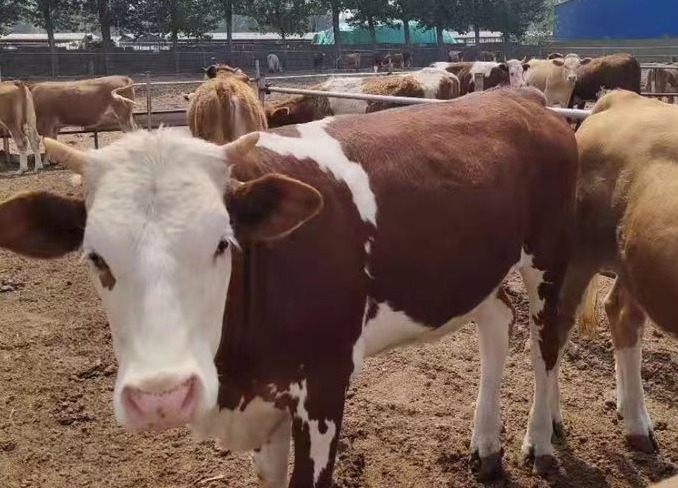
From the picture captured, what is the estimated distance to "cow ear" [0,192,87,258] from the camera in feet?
6.51

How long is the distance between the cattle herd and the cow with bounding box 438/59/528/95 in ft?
40.3

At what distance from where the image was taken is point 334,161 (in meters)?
2.57

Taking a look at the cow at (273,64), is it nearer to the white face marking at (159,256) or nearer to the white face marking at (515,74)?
the white face marking at (515,74)

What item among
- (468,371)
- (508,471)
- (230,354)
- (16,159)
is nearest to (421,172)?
(230,354)

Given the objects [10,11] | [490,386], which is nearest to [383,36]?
Answer: [10,11]

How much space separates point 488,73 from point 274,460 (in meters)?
14.4

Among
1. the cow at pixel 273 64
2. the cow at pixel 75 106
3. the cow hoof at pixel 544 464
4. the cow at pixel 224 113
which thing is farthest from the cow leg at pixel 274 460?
the cow at pixel 273 64

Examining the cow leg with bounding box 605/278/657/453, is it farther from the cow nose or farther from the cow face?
the cow face

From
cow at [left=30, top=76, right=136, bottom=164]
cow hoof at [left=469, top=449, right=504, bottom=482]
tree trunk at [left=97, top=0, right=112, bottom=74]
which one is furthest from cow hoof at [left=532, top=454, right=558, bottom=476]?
tree trunk at [left=97, top=0, right=112, bottom=74]

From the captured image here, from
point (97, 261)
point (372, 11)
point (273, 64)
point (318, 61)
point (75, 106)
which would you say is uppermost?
point (372, 11)

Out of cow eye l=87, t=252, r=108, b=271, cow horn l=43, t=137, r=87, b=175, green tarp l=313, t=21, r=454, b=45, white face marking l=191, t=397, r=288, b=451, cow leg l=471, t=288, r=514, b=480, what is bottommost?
cow leg l=471, t=288, r=514, b=480

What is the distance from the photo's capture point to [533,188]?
321 centimetres

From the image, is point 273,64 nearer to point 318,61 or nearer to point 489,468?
point 318,61

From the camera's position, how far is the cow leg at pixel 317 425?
240 cm
